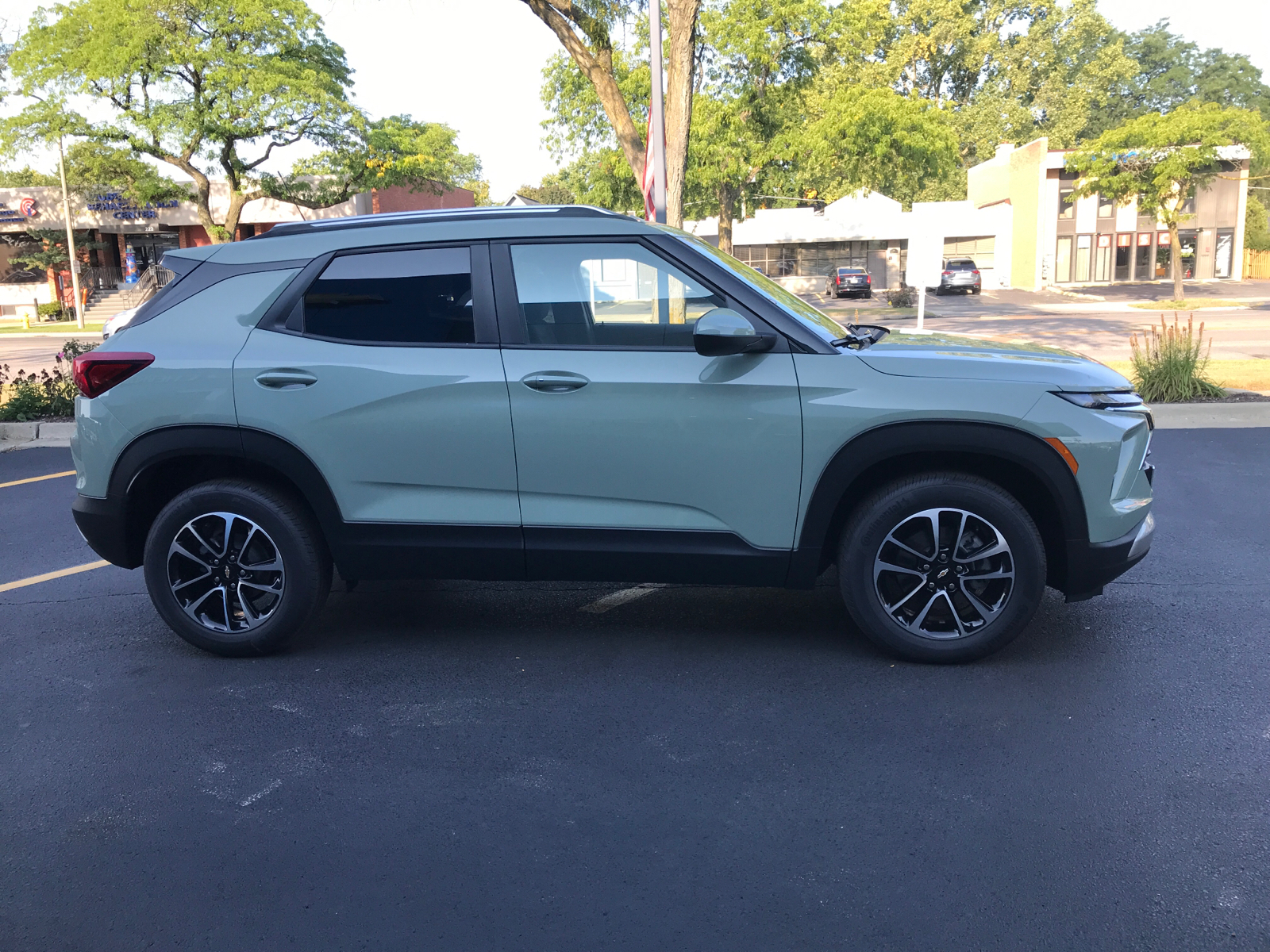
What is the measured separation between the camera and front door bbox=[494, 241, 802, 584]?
423 centimetres

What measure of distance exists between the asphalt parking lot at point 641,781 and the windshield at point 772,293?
4.58 ft

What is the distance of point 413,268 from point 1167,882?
11.5 feet

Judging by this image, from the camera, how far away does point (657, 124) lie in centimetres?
1112

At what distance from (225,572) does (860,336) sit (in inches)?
117

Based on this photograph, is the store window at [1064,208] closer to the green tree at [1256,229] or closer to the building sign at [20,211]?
the green tree at [1256,229]

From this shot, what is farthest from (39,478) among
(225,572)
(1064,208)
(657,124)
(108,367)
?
(1064,208)

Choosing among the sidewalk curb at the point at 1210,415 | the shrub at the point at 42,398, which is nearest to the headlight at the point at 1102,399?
the sidewalk curb at the point at 1210,415

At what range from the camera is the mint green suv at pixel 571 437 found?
13.8ft

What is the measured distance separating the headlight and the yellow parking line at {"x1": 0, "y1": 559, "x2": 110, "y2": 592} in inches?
208

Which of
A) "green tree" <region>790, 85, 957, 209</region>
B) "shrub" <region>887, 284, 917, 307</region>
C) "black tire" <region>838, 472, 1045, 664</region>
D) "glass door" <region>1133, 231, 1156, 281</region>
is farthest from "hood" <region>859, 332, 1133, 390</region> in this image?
"glass door" <region>1133, 231, 1156, 281</region>

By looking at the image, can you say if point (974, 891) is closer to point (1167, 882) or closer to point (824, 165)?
point (1167, 882)

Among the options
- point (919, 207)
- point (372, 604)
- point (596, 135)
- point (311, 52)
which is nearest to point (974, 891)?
point (372, 604)

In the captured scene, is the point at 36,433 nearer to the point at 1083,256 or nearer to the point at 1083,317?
the point at 1083,317

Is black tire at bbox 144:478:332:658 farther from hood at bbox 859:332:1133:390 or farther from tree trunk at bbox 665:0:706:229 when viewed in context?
tree trunk at bbox 665:0:706:229
